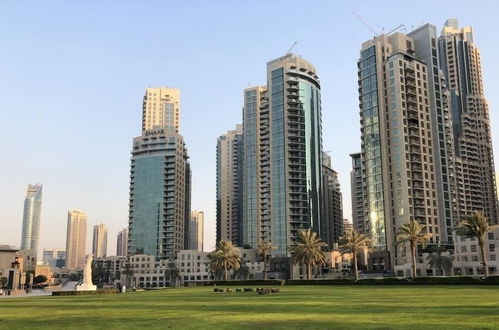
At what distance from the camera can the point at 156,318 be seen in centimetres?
3097

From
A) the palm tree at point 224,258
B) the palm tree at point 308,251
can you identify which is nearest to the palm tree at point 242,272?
the palm tree at point 224,258

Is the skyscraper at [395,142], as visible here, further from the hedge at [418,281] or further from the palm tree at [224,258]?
the hedge at [418,281]

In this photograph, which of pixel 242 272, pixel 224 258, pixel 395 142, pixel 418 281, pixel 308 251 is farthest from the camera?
pixel 242 272

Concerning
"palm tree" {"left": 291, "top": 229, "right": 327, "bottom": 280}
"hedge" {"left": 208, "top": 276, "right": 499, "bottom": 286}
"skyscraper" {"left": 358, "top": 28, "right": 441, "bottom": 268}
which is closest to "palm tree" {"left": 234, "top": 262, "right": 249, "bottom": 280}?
"skyscraper" {"left": 358, "top": 28, "right": 441, "bottom": 268}

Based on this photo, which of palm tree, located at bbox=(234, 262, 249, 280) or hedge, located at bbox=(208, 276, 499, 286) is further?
palm tree, located at bbox=(234, 262, 249, 280)

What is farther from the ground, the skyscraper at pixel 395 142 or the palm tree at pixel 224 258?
the skyscraper at pixel 395 142

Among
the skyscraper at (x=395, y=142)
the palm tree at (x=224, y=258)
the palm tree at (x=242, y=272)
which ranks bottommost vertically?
the palm tree at (x=242, y=272)

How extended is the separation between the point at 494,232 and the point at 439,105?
61484 mm

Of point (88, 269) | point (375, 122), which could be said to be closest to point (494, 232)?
point (375, 122)

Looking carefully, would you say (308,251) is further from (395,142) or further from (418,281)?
(395,142)

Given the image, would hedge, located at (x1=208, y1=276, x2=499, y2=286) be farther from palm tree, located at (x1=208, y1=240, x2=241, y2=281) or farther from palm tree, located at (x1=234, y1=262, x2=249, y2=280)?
palm tree, located at (x1=234, y1=262, x2=249, y2=280)

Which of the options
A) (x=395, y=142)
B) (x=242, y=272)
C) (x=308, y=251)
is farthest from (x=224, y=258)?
(x=395, y=142)

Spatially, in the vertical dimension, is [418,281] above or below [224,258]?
below

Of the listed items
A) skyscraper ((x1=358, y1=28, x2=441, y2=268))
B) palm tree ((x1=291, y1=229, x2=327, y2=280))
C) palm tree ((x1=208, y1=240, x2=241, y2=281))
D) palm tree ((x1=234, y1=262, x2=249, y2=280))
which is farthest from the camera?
palm tree ((x1=234, y1=262, x2=249, y2=280))
